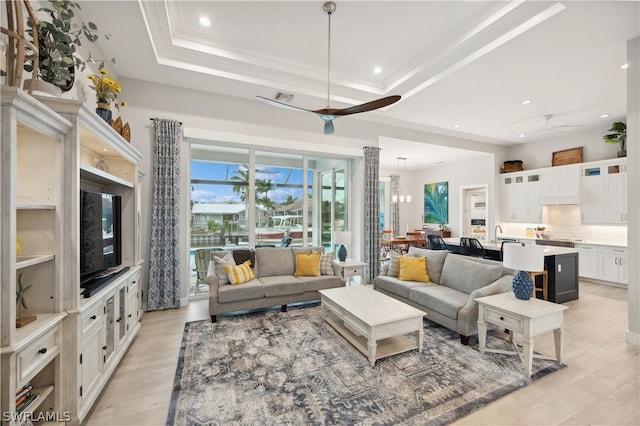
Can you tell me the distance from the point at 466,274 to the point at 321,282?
1969 mm

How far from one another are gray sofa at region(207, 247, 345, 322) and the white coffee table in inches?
31.3

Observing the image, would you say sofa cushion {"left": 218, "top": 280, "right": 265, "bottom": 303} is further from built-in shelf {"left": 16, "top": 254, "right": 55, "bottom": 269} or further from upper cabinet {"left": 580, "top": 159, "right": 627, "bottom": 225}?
upper cabinet {"left": 580, "top": 159, "right": 627, "bottom": 225}

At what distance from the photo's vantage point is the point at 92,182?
2.86m

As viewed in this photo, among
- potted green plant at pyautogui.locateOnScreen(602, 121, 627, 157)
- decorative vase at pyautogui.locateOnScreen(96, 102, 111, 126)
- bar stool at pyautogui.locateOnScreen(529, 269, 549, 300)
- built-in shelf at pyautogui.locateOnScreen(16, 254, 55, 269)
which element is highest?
potted green plant at pyautogui.locateOnScreen(602, 121, 627, 157)

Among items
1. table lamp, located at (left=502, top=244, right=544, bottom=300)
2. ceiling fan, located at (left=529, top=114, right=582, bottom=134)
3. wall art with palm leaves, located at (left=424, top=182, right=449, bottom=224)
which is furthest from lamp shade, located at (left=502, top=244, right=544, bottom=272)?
wall art with palm leaves, located at (left=424, top=182, right=449, bottom=224)

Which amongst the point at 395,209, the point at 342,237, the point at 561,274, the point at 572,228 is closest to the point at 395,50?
the point at 342,237

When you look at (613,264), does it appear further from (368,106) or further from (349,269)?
(368,106)

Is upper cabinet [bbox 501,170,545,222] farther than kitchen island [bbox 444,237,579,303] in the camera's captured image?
Yes

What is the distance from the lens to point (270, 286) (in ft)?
12.4

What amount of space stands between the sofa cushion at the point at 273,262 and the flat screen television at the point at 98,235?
5.99ft

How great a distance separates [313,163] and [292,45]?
7.55 ft

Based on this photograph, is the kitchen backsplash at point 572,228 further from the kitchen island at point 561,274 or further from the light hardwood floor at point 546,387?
the light hardwood floor at point 546,387

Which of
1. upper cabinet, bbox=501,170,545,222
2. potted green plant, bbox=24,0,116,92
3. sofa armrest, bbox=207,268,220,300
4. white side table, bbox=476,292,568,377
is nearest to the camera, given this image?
potted green plant, bbox=24,0,116,92

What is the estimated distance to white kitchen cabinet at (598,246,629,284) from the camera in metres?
5.12
